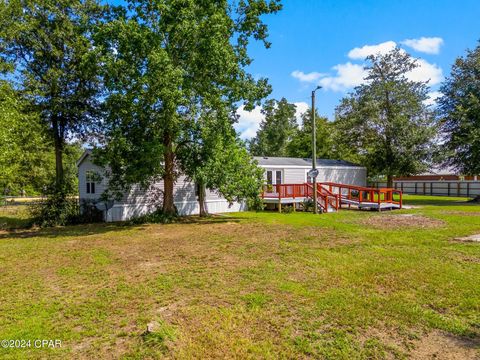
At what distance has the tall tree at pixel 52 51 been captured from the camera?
1352 cm

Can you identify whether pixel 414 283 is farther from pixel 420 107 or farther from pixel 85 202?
pixel 420 107

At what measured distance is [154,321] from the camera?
163 inches

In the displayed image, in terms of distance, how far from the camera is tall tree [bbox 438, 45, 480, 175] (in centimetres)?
2362

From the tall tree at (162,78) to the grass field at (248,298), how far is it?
425 centimetres

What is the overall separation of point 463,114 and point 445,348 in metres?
26.0

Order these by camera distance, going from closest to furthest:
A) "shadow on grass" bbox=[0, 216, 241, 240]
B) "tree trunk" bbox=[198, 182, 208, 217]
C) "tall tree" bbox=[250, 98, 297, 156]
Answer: "shadow on grass" bbox=[0, 216, 241, 240]
"tree trunk" bbox=[198, 182, 208, 217]
"tall tree" bbox=[250, 98, 297, 156]

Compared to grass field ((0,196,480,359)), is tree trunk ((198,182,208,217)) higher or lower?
higher

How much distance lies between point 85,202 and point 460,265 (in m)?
14.8

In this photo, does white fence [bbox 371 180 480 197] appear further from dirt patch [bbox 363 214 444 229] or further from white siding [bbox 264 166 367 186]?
dirt patch [bbox 363 214 444 229]

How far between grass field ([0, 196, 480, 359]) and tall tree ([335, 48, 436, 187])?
54.7 ft

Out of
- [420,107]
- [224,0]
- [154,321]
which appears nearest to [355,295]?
[154,321]

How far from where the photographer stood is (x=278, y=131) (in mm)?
45500

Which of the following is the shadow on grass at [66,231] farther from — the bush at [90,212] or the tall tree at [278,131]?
the tall tree at [278,131]

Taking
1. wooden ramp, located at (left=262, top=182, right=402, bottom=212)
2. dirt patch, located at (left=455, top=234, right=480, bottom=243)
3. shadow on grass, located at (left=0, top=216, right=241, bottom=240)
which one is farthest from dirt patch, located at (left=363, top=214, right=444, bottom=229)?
shadow on grass, located at (left=0, top=216, right=241, bottom=240)
